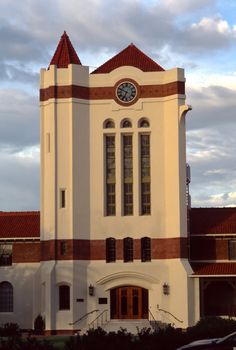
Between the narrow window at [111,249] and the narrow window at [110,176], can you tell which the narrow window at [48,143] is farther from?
the narrow window at [111,249]

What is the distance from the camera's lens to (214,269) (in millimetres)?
60062

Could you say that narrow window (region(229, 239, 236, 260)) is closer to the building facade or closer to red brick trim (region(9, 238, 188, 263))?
the building facade

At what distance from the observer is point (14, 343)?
1182 inches

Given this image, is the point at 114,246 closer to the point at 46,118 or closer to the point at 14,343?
the point at 46,118

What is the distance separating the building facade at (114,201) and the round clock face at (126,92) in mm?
68

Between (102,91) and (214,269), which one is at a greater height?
(102,91)

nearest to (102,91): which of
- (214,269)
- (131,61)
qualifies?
(131,61)

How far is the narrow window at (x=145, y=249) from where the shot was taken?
60.7 m

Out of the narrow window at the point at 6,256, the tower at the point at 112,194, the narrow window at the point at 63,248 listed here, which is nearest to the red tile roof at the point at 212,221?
the tower at the point at 112,194

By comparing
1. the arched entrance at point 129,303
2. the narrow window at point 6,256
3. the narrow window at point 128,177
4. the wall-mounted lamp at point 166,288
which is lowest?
the arched entrance at point 129,303

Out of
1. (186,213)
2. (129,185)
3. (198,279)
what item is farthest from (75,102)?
(198,279)

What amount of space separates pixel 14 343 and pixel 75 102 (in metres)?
32.9

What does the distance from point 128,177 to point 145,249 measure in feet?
16.2

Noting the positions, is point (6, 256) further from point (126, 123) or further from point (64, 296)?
point (126, 123)
